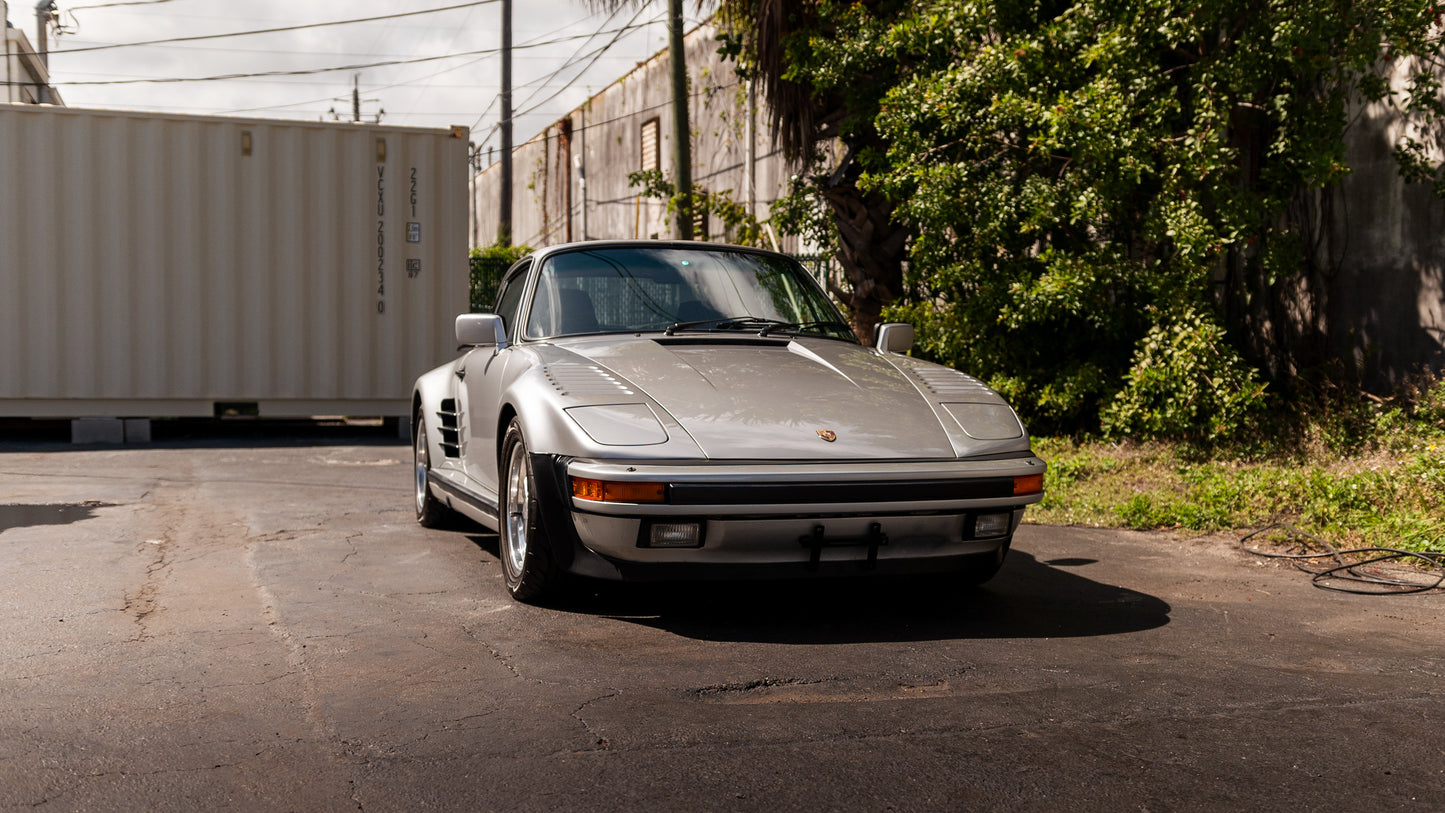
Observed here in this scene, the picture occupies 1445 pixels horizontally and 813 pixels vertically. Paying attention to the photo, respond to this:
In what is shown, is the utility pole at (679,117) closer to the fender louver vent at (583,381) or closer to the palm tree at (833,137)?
the palm tree at (833,137)

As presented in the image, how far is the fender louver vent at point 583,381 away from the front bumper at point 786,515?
33 centimetres

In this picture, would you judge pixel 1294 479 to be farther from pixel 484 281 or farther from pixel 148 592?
pixel 484 281

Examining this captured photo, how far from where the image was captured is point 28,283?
12492mm

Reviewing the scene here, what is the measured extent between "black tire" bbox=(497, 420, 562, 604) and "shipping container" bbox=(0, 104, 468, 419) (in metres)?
8.72

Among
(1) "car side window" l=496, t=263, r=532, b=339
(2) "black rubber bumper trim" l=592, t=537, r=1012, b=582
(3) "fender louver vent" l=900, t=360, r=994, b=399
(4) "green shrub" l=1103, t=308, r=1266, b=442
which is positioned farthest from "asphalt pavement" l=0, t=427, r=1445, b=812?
(4) "green shrub" l=1103, t=308, r=1266, b=442

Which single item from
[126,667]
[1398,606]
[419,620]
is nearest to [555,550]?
[419,620]

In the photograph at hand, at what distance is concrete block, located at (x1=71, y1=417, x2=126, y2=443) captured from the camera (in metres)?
12.7

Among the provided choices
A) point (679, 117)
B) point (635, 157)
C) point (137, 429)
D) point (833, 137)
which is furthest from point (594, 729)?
point (635, 157)

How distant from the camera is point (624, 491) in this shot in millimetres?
4137

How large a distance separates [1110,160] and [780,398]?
4.85 metres

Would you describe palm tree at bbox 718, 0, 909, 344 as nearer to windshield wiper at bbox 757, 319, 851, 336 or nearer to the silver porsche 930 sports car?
windshield wiper at bbox 757, 319, 851, 336

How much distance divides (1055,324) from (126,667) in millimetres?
7763

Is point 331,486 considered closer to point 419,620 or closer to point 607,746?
point 419,620

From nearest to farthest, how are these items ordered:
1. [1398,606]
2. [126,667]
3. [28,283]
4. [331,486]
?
[126,667] < [1398,606] < [331,486] < [28,283]
